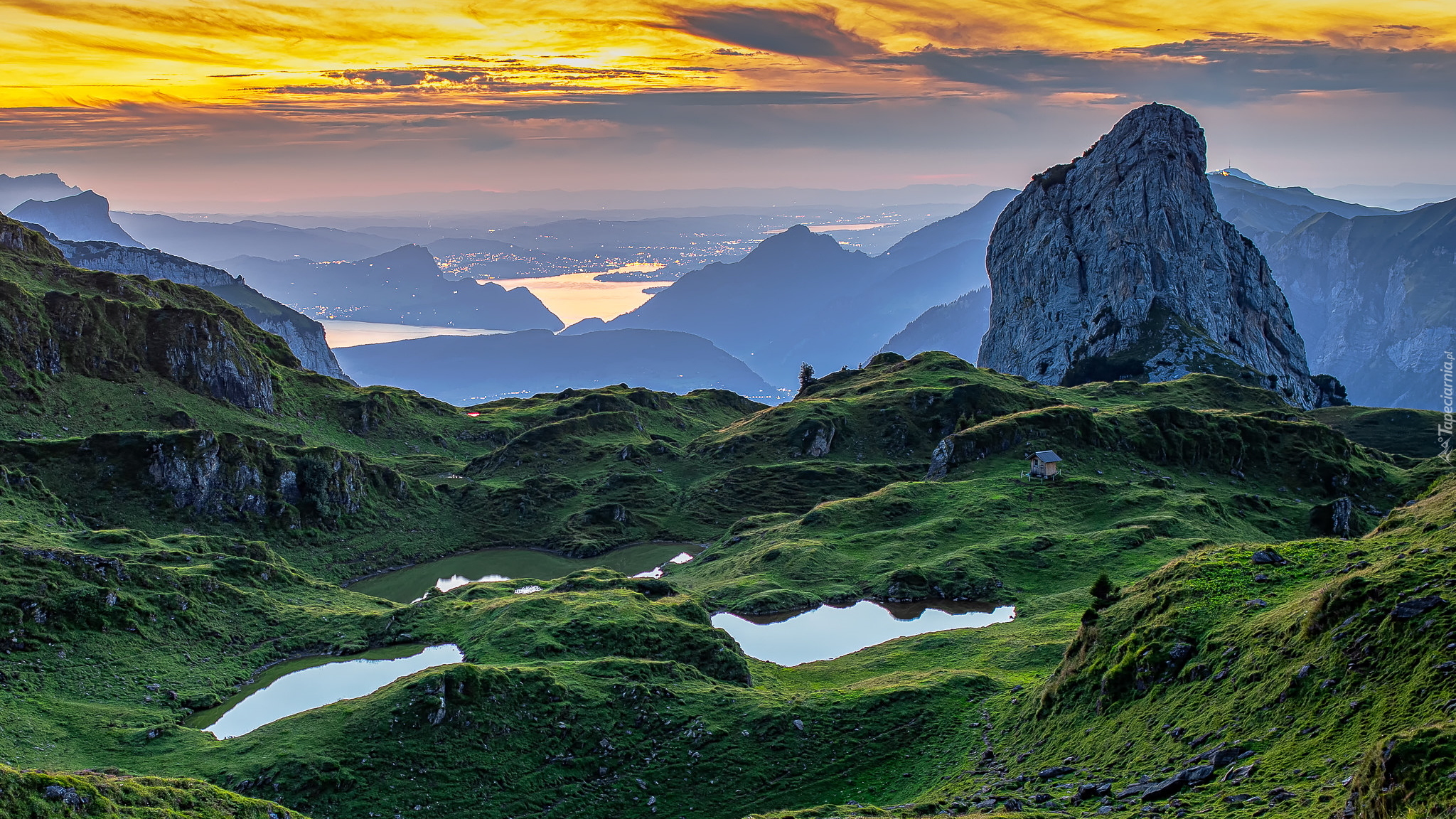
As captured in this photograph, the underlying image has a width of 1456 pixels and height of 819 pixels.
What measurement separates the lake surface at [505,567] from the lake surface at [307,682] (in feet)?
109

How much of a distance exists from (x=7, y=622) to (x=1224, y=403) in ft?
573

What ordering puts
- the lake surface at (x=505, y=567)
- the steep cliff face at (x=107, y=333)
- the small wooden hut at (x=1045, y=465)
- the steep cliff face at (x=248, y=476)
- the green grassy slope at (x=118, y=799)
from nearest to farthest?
the green grassy slope at (x=118, y=799) → the lake surface at (x=505, y=567) → the steep cliff face at (x=248, y=476) → the small wooden hut at (x=1045, y=465) → the steep cliff face at (x=107, y=333)

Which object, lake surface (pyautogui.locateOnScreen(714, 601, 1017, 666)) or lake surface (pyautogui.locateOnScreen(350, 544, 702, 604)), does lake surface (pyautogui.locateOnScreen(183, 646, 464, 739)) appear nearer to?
lake surface (pyautogui.locateOnScreen(714, 601, 1017, 666))

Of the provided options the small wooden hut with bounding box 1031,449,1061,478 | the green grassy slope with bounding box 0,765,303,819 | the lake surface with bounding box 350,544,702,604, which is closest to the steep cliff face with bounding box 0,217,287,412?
the lake surface with bounding box 350,544,702,604

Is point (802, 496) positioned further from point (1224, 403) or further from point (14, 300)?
point (14, 300)

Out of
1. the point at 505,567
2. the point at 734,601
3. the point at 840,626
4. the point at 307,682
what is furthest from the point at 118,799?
the point at 505,567

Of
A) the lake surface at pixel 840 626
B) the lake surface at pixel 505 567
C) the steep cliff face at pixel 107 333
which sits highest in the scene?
the steep cliff face at pixel 107 333

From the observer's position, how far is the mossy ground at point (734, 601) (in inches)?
1460

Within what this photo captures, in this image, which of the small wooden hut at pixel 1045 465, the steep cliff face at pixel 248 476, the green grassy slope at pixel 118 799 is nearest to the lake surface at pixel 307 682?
the green grassy slope at pixel 118 799

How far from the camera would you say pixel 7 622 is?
212ft

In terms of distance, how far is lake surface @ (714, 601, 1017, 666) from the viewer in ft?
254

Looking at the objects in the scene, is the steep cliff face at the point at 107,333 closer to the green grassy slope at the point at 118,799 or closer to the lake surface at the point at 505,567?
the lake surface at the point at 505,567

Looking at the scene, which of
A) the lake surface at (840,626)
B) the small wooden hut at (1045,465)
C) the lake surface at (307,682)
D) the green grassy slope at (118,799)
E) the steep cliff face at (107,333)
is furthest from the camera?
the steep cliff face at (107,333)

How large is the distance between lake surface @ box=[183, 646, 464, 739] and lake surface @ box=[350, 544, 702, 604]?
3336 cm
